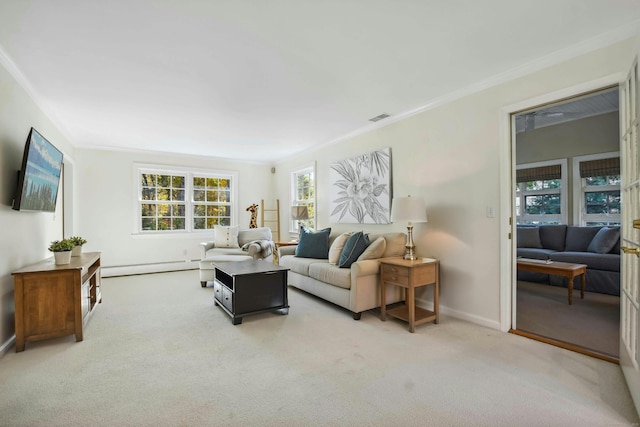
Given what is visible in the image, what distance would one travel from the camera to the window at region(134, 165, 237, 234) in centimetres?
599

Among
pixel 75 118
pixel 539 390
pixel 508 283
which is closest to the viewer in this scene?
pixel 539 390

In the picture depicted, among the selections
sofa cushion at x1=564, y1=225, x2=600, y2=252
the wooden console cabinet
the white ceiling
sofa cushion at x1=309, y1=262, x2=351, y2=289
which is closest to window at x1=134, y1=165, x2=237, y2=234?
the white ceiling

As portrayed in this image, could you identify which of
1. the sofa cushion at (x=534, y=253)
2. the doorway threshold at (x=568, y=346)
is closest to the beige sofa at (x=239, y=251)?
the doorway threshold at (x=568, y=346)

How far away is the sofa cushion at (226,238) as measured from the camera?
546 centimetres

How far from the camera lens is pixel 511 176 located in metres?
2.88

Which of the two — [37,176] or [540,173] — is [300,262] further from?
[540,173]

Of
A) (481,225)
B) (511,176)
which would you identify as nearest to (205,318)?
(481,225)

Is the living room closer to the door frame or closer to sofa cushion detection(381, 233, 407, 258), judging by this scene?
the door frame

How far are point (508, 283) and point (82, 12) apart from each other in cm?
386

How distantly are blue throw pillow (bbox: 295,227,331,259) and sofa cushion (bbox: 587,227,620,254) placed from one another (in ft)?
12.4

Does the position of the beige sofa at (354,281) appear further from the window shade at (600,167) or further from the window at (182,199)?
the window shade at (600,167)

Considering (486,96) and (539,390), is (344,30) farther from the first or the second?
(539,390)

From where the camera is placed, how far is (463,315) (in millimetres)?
3164

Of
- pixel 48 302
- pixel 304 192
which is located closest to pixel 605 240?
pixel 304 192
